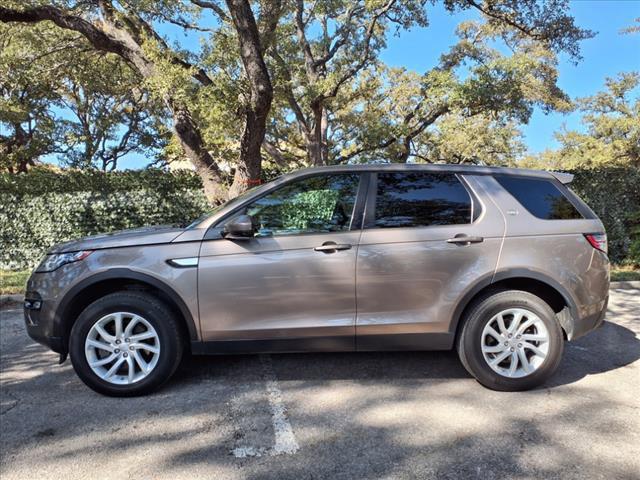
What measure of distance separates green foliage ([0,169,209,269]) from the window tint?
6342 millimetres

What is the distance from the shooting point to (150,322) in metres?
3.46

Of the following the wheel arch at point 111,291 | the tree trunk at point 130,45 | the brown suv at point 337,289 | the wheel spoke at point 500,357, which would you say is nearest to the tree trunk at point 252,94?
the tree trunk at point 130,45

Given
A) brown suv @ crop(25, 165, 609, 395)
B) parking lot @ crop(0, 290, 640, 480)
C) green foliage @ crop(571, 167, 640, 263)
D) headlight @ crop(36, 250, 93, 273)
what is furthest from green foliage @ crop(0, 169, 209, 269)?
green foliage @ crop(571, 167, 640, 263)

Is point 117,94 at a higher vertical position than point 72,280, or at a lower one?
higher

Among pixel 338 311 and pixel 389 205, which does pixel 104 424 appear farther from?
pixel 389 205

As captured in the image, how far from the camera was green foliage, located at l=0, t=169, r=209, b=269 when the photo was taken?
9.61 metres

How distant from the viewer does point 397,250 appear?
11.2 ft

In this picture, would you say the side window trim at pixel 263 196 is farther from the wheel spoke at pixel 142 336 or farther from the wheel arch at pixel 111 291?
the wheel spoke at pixel 142 336

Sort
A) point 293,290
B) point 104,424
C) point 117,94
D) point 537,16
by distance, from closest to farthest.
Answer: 1. point 104,424
2. point 293,290
3. point 537,16
4. point 117,94

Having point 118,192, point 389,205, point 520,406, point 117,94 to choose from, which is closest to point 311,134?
point 118,192

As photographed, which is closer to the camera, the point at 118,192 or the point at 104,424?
the point at 104,424

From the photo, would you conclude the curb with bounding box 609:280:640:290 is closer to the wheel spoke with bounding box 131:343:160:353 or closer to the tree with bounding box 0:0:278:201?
the tree with bounding box 0:0:278:201

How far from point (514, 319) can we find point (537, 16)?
862 cm

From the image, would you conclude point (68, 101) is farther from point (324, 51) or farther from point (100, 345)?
point (100, 345)
